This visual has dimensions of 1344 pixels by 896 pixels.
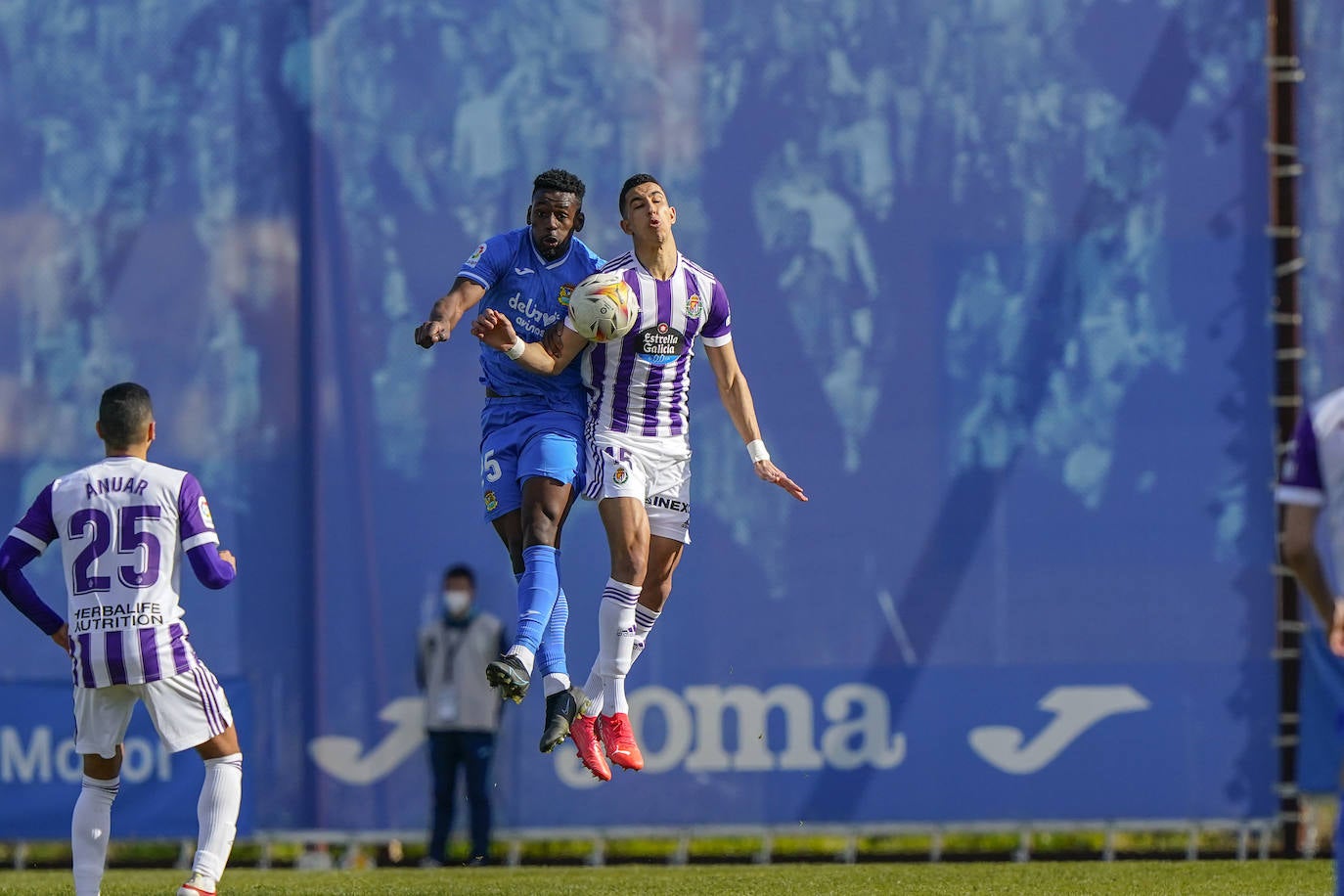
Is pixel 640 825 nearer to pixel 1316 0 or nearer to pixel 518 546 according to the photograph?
pixel 518 546

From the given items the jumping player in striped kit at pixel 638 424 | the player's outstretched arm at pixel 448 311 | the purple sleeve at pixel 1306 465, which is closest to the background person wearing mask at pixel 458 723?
the jumping player in striped kit at pixel 638 424

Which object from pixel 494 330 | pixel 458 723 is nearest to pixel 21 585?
pixel 494 330

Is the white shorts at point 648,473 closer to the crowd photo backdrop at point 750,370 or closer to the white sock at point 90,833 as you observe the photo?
the white sock at point 90,833

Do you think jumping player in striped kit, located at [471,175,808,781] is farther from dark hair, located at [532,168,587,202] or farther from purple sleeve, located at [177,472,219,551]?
purple sleeve, located at [177,472,219,551]

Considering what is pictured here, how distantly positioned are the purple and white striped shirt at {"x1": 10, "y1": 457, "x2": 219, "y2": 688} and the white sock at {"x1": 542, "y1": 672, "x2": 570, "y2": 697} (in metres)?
1.43

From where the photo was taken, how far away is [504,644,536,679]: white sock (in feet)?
20.7

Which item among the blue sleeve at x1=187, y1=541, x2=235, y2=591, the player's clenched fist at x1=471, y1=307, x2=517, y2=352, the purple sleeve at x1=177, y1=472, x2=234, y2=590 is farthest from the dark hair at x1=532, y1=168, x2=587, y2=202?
the blue sleeve at x1=187, y1=541, x2=235, y2=591

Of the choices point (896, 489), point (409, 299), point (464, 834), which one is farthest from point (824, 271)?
point (464, 834)

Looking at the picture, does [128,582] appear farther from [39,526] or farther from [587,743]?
[587,743]

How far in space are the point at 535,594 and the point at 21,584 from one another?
1864 mm

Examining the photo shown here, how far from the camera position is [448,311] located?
21.0 feet

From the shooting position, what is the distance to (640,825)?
34.3 ft

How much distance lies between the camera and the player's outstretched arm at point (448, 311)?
6.14 metres

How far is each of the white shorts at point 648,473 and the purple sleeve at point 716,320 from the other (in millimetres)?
435
